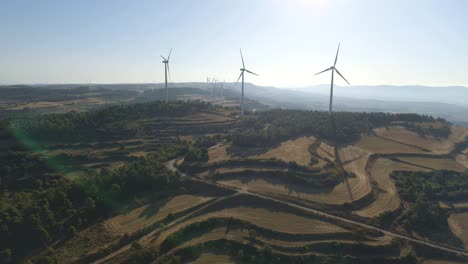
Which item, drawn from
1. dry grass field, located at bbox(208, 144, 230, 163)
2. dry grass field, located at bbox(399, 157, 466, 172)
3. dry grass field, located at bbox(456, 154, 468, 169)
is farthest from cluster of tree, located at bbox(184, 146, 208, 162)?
dry grass field, located at bbox(456, 154, 468, 169)

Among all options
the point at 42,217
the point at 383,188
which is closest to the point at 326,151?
the point at 383,188

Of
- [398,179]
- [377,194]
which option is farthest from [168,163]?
[398,179]

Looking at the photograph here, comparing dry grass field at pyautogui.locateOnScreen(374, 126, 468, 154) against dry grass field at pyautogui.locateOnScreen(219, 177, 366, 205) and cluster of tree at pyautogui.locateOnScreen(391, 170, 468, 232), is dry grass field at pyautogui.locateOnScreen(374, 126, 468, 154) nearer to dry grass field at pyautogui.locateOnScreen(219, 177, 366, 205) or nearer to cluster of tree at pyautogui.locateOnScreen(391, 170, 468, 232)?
cluster of tree at pyautogui.locateOnScreen(391, 170, 468, 232)

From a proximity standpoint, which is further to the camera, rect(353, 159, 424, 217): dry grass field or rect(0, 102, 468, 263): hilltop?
rect(353, 159, 424, 217): dry grass field

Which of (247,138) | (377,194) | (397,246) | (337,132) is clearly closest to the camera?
(397,246)

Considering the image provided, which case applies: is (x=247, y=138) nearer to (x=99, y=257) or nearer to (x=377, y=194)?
(x=377, y=194)

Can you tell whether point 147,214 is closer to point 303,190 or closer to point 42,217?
point 42,217

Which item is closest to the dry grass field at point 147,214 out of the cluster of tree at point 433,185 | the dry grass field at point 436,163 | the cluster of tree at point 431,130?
the cluster of tree at point 433,185
